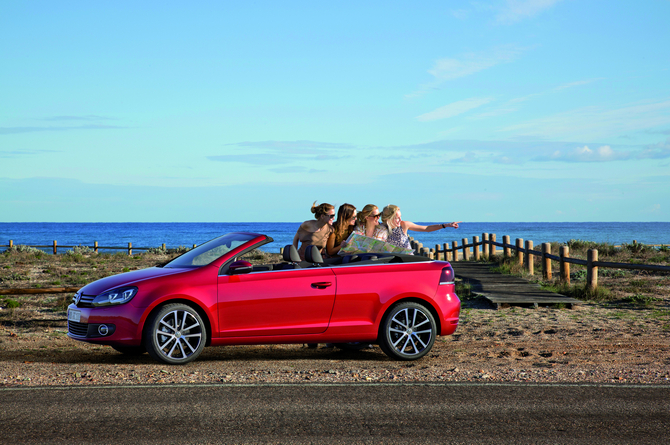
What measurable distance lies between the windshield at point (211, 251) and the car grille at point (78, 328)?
126 centimetres

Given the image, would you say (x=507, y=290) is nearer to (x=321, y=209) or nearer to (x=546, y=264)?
(x=546, y=264)

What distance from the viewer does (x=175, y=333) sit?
7.50m

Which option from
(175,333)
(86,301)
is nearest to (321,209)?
(175,333)

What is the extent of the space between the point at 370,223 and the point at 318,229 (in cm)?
94

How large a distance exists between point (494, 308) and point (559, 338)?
145 inches

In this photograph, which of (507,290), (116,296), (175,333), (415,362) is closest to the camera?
(116,296)

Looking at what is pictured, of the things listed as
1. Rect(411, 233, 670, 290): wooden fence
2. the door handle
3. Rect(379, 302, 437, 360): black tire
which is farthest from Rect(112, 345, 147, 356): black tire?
Rect(411, 233, 670, 290): wooden fence

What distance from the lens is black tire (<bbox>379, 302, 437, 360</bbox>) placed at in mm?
8023

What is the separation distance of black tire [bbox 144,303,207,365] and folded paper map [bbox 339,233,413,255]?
2433mm

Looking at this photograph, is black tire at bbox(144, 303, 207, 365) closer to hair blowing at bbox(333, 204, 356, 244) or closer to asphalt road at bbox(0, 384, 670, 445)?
asphalt road at bbox(0, 384, 670, 445)

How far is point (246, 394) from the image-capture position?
6145 millimetres

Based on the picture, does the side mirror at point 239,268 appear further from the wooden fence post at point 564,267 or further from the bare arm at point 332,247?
the wooden fence post at point 564,267

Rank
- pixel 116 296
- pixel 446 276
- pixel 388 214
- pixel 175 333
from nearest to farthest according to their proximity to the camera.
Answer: pixel 116 296
pixel 175 333
pixel 446 276
pixel 388 214

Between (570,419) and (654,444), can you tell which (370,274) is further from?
(654,444)
